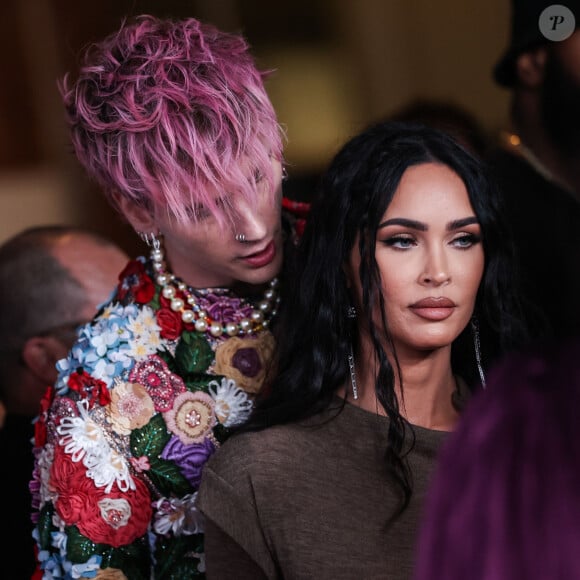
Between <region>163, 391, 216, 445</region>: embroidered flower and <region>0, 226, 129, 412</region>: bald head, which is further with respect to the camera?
<region>0, 226, 129, 412</region>: bald head

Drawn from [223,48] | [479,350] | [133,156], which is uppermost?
[223,48]

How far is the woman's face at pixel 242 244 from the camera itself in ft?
5.96

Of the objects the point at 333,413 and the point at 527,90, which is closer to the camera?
the point at 333,413

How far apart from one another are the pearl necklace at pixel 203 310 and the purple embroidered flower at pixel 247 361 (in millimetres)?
36

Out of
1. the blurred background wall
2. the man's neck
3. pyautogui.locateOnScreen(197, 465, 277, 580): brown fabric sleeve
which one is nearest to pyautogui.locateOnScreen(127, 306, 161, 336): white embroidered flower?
pyautogui.locateOnScreen(197, 465, 277, 580): brown fabric sleeve

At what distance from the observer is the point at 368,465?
1.71 meters

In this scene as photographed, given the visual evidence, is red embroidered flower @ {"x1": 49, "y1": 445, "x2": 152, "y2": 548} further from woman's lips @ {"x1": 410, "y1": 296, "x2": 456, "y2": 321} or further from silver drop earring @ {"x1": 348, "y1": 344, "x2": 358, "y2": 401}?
woman's lips @ {"x1": 410, "y1": 296, "x2": 456, "y2": 321}

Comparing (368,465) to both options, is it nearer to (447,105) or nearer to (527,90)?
(527,90)

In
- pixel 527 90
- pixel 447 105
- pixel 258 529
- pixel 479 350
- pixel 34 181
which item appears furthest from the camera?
pixel 34 181

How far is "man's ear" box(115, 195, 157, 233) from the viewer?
1.93 meters

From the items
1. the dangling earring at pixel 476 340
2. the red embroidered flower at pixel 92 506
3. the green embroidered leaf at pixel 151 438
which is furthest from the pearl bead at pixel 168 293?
the dangling earring at pixel 476 340

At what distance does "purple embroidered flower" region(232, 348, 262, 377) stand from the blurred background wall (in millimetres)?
1955

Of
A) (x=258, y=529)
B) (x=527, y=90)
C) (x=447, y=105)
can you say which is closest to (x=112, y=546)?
(x=258, y=529)

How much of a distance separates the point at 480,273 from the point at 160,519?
2.34 feet
